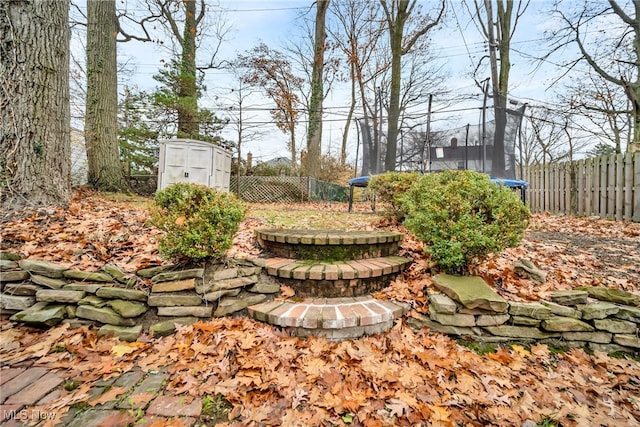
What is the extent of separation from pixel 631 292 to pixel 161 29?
11721 mm

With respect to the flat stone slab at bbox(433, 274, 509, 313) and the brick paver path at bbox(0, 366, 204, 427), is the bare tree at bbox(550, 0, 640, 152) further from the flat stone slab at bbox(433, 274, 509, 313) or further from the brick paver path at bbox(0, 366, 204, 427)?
the brick paver path at bbox(0, 366, 204, 427)

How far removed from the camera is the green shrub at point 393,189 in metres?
3.29

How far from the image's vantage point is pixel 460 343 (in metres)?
1.73

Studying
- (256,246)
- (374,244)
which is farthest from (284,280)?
(374,244)

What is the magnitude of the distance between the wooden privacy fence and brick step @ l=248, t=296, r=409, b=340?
348 centimetres

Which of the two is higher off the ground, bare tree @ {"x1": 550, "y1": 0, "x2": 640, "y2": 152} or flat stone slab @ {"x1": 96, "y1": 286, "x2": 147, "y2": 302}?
bare tree @ {"x1": 550, "y1": 0, "x2": 640, "y2": 152}

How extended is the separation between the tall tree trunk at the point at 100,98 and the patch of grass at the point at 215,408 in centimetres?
555

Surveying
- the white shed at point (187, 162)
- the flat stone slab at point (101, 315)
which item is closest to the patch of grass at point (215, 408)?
the flat stone slab at point (101, 315)

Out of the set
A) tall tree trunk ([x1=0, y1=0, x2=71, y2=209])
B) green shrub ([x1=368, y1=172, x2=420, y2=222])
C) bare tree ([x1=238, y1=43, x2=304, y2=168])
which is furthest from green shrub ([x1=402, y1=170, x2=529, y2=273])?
bare tree ([x1=238, y1=43, x2=304, y2=168])

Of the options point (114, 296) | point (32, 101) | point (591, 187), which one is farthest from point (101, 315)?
point (591, 187)

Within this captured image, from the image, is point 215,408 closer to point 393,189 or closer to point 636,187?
point 393,189

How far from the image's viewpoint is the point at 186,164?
586cm

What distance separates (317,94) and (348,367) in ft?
32.6

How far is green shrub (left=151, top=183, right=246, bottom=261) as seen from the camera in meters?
1.80
